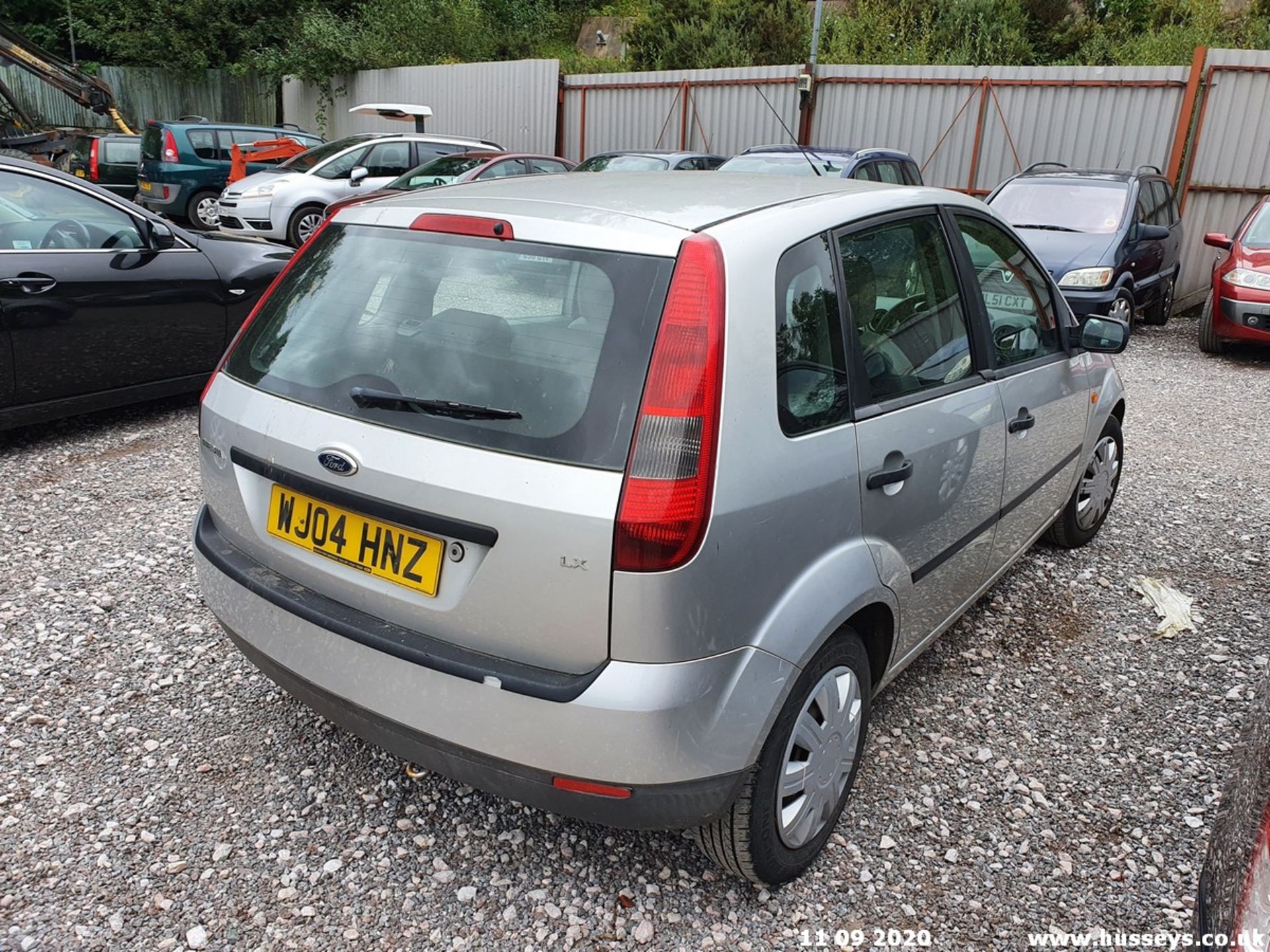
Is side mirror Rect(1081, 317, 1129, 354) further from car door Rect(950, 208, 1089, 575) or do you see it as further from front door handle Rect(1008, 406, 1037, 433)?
front door handle Rect(1008, 406, 1037, 433)

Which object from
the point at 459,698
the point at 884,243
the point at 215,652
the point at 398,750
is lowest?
the point at 215,652

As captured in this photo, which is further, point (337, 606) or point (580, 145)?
point (580, 145)

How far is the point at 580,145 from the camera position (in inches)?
690

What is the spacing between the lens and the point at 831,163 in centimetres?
997

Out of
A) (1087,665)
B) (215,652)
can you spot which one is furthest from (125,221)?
(1087,665)

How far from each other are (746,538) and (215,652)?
7.34 ft

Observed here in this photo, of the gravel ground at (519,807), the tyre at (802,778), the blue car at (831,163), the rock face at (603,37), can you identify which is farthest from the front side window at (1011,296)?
the rock face at (603,37)

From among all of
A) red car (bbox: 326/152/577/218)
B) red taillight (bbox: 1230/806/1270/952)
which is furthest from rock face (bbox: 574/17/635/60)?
red taillight (bbox: 1230/806/1270/952)

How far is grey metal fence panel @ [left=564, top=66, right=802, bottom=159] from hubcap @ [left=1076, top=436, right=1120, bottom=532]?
36.3ft

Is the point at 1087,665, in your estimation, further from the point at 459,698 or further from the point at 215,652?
the point at 215,652

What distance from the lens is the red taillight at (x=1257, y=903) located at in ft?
4.71

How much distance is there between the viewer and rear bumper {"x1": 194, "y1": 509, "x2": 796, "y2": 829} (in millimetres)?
1859

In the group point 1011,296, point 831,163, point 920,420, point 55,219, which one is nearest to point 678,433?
point 920,420

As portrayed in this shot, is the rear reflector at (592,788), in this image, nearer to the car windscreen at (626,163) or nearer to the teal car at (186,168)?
the car windscreen at (626,163)
